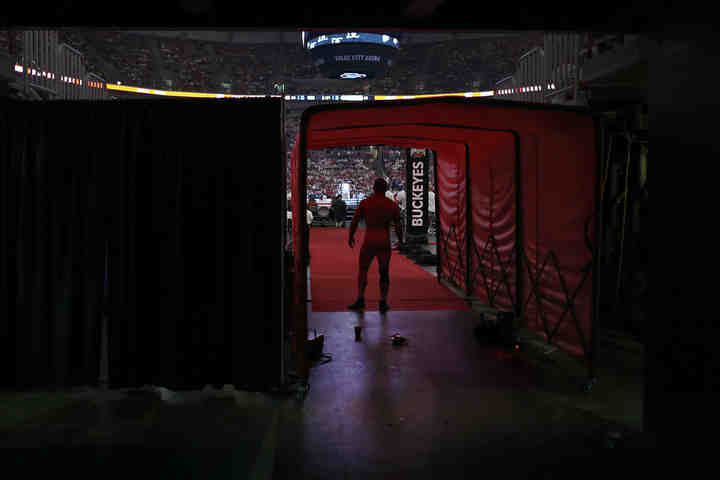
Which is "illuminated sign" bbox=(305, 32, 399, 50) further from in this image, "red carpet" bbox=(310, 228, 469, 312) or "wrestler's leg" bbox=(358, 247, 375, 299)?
"wrestler's leg" bbox=(358, 247, 375, 299)

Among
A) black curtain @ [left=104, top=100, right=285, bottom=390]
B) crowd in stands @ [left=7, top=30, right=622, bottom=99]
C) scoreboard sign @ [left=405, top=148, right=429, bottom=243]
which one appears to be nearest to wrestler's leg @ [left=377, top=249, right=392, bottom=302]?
black curtain @ [left=104, top=100, right=285, bottom=390]

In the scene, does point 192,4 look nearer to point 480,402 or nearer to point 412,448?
point 412,448

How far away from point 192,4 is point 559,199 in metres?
4.21

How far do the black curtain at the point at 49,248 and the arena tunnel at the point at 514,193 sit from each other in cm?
180

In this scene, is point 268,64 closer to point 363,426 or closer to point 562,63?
point 562,63

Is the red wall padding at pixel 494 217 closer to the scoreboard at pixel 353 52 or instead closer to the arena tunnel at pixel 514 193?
the arena tunnel at pixel 514 193

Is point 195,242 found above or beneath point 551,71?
beneath

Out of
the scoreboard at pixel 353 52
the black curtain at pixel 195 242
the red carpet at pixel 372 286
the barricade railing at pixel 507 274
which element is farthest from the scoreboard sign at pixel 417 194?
the scoreboard at pixel 353 52

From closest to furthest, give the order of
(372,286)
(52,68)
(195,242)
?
(195,242) → (52,68) → (372,286)

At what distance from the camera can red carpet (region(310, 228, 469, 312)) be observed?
9.20 meters

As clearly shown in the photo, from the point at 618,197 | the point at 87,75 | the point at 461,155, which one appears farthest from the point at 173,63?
the point at 618,197

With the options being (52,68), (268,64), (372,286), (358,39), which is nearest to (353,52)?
(358,39)

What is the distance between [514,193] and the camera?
7.69 meters

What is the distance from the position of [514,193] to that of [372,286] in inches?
159
